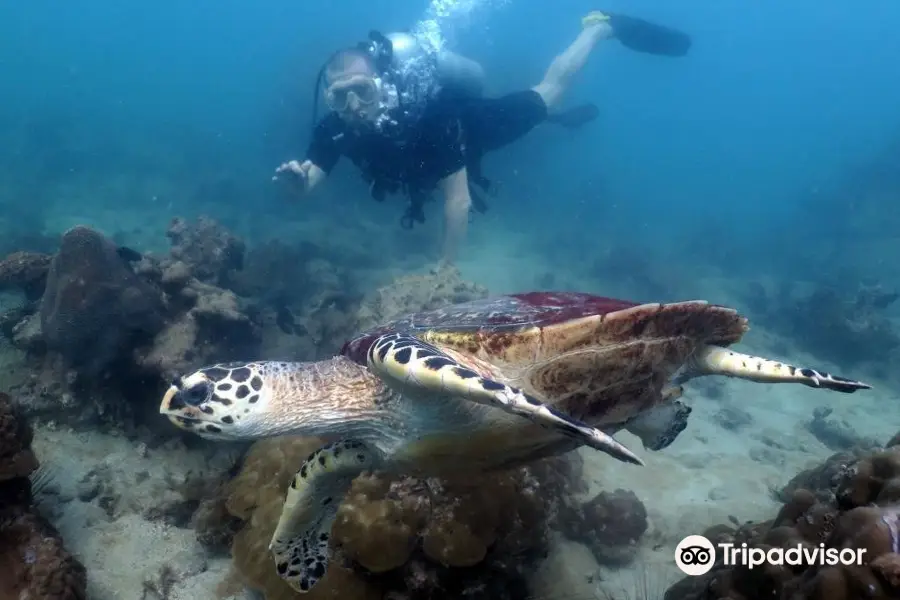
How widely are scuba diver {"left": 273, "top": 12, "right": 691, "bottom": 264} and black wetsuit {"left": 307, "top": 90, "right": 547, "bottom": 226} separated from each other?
2 centimetres

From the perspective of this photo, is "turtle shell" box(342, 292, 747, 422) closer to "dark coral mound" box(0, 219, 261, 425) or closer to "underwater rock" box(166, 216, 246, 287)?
"dark coral mound" box(0, 219, 261, 425)

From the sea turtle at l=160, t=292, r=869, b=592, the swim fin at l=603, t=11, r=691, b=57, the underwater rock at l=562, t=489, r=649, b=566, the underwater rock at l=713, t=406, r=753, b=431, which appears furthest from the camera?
the swim fin at l=603, t=11, r=691, b=57

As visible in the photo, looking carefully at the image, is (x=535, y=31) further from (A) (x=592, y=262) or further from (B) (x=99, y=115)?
(A) (x=592, y=262)

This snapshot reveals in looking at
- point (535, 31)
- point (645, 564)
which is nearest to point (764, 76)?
point (535, 31)

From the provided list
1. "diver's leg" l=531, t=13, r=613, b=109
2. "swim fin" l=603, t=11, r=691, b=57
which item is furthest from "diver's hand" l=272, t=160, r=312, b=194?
"swim fin" l=603, t=11, r=691, b=57

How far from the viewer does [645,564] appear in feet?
13.4

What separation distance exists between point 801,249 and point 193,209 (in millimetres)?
24826

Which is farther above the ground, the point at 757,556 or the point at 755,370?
the point at 755,370

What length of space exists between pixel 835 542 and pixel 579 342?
131 cm

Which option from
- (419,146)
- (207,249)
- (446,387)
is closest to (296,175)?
(419,146)

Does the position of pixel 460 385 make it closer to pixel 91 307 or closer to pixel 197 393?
pixel 197 393

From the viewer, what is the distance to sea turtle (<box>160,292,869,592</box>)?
2455mm

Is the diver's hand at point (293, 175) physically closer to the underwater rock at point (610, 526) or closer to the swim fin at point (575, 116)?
the underwater rock at point (610, 526)

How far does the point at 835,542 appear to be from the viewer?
207 centimetres
